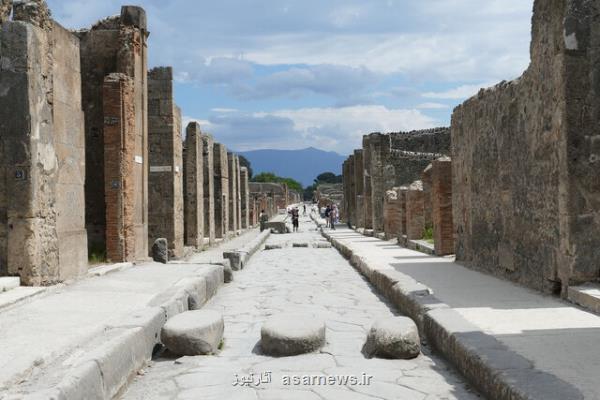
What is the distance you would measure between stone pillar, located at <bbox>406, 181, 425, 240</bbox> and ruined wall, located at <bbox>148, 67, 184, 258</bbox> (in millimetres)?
5453

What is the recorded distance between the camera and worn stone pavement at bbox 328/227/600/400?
3713 mm

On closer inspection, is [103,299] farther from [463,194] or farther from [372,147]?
[372,147]

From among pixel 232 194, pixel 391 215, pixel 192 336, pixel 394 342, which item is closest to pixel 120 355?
pixel 192 336

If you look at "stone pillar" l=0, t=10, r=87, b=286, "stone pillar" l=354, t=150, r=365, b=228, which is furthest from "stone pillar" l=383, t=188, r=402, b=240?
"stone pillar" l=0, t=10, r=87, b=286

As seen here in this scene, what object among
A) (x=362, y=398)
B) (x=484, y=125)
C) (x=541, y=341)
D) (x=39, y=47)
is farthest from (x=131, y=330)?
(x=484, y=125)

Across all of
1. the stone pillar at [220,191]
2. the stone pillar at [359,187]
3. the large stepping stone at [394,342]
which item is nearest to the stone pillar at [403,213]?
the stone pillar at [220,191]

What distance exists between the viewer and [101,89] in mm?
11914

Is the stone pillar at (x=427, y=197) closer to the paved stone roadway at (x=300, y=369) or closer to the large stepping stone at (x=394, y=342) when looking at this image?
the paved stone roadway at (x=300, y=369)

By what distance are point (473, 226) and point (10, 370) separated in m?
7.43

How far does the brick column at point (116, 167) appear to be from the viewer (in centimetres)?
1122

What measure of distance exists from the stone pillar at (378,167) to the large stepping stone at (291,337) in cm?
1792

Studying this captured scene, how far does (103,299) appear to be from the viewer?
6867mm

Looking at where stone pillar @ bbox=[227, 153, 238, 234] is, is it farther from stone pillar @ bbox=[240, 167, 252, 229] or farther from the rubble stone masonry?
the rubble stone masonry

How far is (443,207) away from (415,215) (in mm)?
3775
